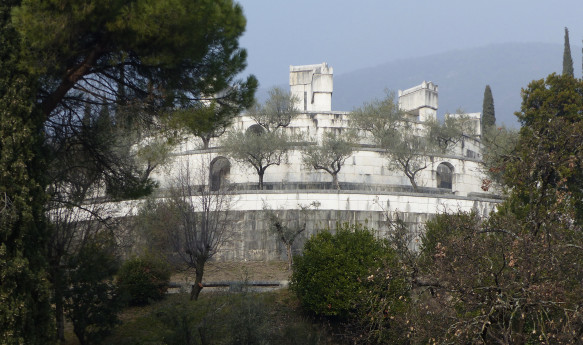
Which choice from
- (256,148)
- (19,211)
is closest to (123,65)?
(19,211)

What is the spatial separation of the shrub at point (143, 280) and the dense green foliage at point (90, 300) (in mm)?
4526

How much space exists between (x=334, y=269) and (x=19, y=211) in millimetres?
11650

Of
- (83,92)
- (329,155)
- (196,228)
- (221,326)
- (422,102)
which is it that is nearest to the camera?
(83,92)

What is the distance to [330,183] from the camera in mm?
42438

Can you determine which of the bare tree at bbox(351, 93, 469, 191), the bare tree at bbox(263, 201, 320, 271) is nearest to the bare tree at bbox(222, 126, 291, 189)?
the bare tree at bbox(263, 201, 320, 271)

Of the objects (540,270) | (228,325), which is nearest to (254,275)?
(228,325)

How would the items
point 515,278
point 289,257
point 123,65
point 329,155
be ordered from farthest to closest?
point 329,155 → point 289,257 → point 123,65 → point 515,278

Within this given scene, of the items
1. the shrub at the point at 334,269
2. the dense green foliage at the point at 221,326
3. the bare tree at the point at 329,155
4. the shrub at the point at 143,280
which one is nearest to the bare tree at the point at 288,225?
the bare tree at the point at 329,155

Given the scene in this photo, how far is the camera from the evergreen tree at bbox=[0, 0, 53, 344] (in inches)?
479

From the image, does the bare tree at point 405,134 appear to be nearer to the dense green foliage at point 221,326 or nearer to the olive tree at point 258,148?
the olive tree at point 258,148

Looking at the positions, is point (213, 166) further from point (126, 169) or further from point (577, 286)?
Result: point (577, 286)

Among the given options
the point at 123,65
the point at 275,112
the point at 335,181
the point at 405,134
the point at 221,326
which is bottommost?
the point at 221,326

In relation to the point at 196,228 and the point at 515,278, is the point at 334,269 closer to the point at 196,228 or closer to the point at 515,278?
the point at 196,228

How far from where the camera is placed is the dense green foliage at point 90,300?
1909 cm
